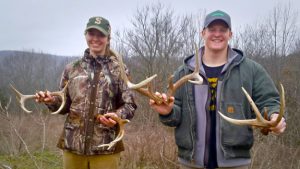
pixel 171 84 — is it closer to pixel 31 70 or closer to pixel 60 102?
pixel 60 102

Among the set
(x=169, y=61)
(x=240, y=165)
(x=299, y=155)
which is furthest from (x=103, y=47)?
(x=169, y=61)

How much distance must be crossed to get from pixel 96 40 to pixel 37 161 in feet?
24.3

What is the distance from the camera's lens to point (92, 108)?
11.5ft

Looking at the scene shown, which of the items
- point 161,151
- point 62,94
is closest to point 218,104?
point 62,94

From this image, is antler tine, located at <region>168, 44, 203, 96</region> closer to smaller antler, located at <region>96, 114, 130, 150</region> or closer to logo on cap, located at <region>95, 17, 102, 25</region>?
smaller antler, located at <region>96, 114, 130, 150</region>

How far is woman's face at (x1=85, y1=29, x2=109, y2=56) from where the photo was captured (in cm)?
350

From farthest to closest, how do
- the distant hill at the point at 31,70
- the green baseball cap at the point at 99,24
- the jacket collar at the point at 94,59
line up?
the distant hill at the point at 31,70 < the jacket collar at the point at 94,59 < the green baseball cap at the point at 99,24

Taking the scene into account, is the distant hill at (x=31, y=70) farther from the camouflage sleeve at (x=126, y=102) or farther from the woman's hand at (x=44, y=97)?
the camouflage sleeve at (x=126, y=102)

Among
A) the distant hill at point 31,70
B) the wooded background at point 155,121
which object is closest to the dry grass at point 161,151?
the wooded background at point 155,121

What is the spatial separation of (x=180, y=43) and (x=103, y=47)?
2008cm

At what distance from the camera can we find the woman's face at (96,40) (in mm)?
3502

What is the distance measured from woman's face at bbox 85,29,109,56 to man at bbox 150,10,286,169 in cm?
86

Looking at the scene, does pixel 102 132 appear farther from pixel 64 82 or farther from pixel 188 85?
pixel 188 85

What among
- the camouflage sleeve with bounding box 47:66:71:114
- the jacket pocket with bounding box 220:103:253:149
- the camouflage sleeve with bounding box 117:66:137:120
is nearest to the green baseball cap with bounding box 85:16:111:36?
the camouflage sleeve with bounding box 117:66:137:120
